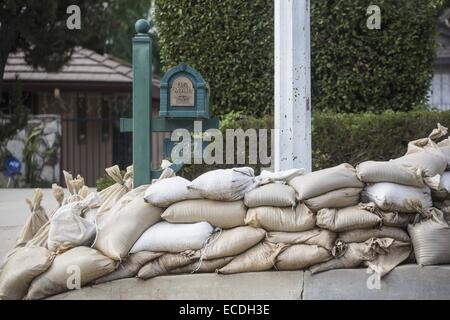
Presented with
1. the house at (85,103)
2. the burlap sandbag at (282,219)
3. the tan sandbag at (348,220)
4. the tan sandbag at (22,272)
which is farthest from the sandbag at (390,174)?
the house at (85,103)

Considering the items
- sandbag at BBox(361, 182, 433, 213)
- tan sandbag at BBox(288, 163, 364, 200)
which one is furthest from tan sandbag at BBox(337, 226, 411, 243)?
tan sandbag at BBox(288, 163, 364, 200)

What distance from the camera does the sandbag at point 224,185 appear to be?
5.00m

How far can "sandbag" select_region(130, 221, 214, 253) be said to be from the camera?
4969 millimetres

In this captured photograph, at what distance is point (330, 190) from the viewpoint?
497cm

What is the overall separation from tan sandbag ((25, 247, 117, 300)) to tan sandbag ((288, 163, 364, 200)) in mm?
1268

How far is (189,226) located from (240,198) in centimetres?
37

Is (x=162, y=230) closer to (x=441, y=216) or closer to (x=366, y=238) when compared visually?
(x=366, y=238)

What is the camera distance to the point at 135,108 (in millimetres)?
6340

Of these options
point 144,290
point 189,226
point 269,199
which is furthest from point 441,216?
point 144,290

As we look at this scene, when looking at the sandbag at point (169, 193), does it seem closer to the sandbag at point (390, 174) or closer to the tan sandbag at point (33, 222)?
the tan sandbag at point (33, 222)

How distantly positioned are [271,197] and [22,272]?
5.36ft

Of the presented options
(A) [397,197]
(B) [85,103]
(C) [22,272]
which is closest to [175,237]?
(C) [22,272]

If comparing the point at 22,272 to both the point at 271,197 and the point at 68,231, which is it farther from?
the point at 271,197

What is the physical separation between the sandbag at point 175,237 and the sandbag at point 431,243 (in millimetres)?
1289
